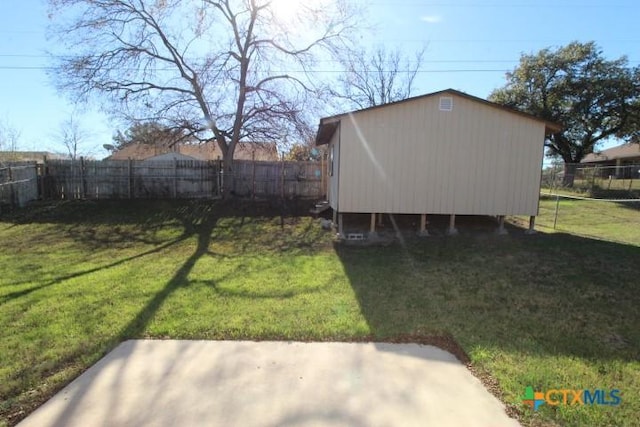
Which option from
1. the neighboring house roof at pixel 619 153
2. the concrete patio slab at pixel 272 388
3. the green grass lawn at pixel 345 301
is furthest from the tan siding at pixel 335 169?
the neighboring house roof at pixel 619 153

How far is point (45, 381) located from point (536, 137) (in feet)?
31.8

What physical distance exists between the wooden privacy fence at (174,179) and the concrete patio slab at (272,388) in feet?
38.4

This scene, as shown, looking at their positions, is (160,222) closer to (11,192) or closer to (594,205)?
(11,192)

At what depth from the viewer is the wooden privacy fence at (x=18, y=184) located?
12234 millimetres

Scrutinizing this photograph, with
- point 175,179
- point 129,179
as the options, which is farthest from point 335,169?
point 129,179

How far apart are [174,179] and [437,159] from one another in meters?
10.3

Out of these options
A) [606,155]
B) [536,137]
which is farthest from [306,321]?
[606,155]

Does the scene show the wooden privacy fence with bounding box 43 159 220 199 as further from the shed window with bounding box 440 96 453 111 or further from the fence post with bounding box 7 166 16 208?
the shed window with bounding box 440 96 453 111

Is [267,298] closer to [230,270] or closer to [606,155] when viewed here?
[230,270]

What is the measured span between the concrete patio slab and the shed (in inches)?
214

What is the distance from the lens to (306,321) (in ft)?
14.0

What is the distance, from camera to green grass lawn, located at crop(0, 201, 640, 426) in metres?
3.28

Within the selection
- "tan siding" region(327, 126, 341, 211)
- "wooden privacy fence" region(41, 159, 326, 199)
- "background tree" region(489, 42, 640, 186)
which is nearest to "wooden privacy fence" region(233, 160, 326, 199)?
"wooden privacy fence" region(41, 159, 326, 199)

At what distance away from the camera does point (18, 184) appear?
12.9 m
